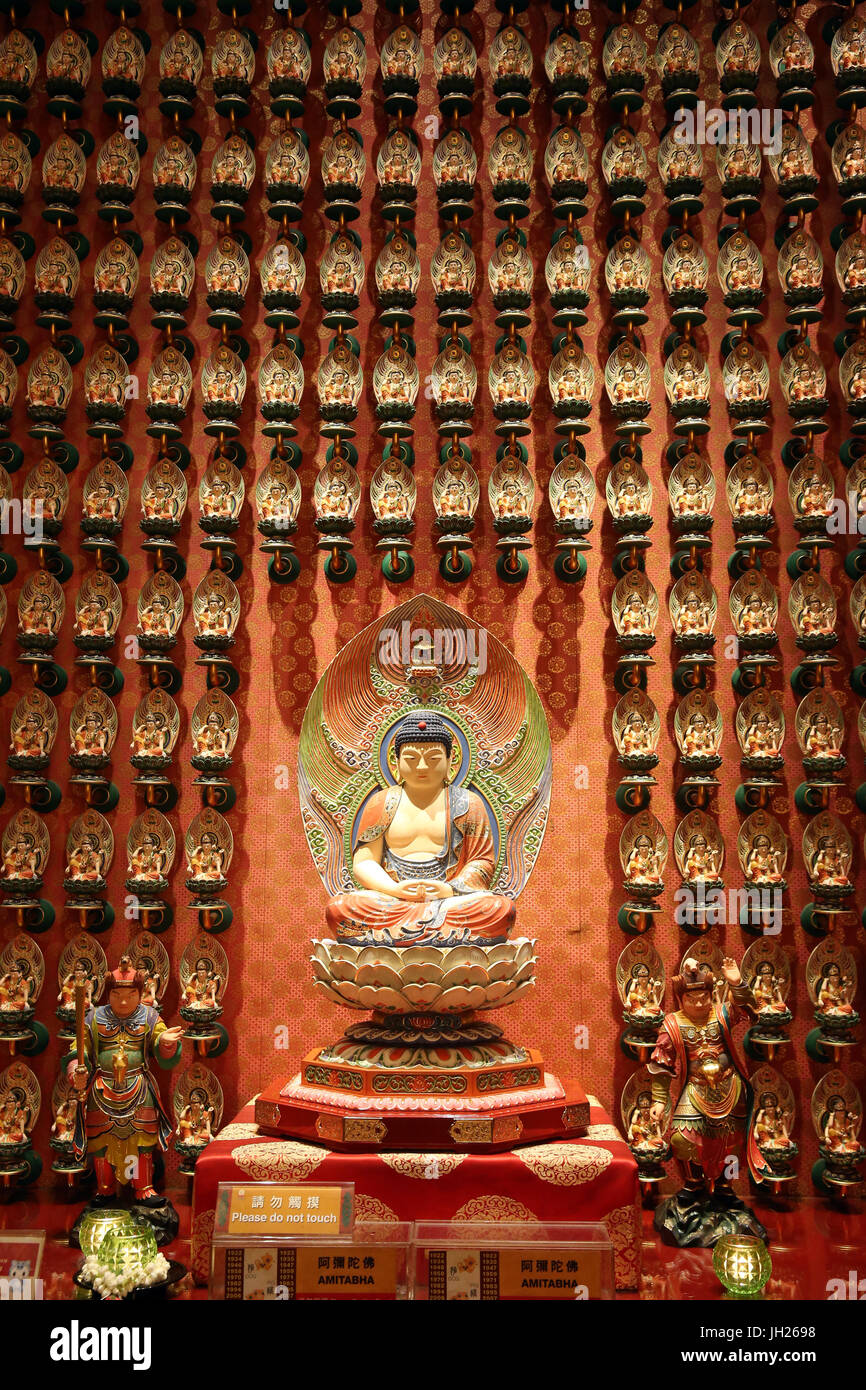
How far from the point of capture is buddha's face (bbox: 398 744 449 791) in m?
4.99

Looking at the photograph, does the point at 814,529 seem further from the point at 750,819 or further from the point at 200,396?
the point at 200,396

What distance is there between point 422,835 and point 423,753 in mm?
359

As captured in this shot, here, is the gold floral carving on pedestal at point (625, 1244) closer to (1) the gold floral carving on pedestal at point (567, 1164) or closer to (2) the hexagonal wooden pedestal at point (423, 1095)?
(1) the gold floral carving on pedestal at point (567, 1164)

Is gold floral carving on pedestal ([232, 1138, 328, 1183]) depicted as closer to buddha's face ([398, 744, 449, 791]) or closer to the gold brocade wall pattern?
the gold brocade wall pattern

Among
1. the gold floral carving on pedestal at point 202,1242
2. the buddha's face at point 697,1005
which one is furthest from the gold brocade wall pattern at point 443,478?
the gold floral carving on pedestal at point 202,1242

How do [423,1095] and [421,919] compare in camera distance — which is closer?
[423,1095]

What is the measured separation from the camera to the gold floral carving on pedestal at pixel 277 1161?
414cm

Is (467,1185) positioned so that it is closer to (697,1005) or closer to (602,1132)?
(602,1132)

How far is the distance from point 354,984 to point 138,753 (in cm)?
181

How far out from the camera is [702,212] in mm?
5953

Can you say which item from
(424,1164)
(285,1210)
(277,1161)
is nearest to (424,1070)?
(424,1164)

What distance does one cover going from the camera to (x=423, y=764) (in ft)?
16.4

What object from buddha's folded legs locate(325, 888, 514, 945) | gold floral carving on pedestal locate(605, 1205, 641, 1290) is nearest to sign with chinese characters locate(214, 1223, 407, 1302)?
gold floral carving on pedestal locate(605, 1205, 641, 1290)
